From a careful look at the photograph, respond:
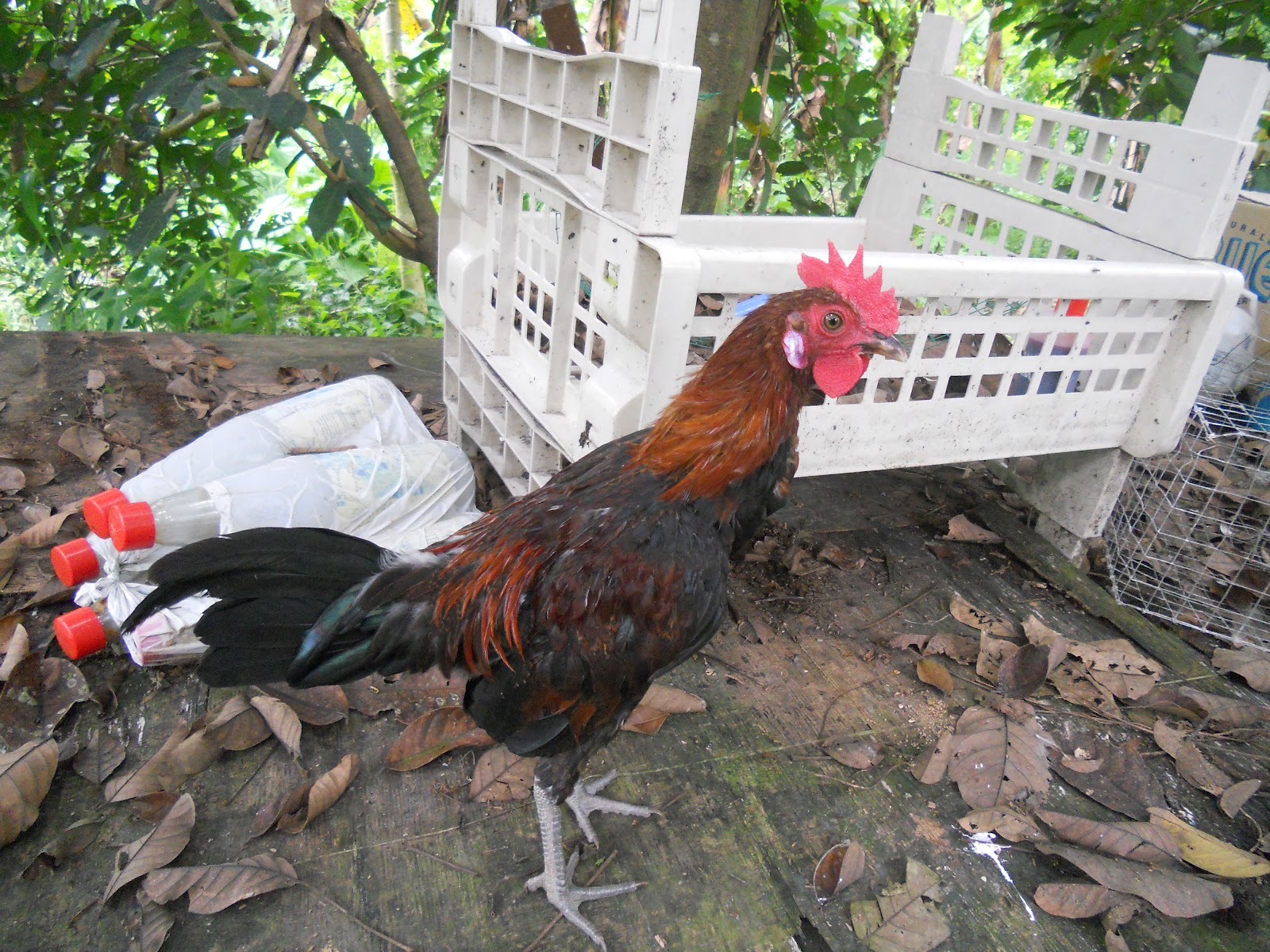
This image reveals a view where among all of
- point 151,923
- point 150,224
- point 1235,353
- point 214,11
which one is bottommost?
point 151,923

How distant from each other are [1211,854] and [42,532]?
3.56 meters

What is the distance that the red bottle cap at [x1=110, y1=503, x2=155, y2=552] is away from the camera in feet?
7.47

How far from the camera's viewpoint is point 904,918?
1922 millimetres

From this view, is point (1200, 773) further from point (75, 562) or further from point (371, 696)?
point (75, 562)

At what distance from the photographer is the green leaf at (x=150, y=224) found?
11.5ft

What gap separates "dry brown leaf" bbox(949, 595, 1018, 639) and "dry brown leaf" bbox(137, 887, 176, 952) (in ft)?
8.11

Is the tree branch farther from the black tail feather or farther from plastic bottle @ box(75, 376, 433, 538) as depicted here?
the black tail feather

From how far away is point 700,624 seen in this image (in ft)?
6.11

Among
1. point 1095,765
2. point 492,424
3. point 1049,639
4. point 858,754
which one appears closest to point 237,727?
point 492,424

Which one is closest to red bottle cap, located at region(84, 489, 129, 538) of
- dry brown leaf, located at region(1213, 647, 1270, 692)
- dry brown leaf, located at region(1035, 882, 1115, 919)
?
dry brown leaf, located at region(1035, 882, 1115, 919)

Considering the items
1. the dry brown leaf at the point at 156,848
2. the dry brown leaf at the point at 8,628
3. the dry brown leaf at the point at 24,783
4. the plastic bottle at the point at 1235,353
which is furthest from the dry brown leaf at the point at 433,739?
the plastic bottle at the point at 1235,353

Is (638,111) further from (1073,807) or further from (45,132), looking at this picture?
(45,132)

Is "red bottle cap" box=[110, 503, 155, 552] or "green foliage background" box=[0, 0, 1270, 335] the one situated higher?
"green foliage background" box=[0, 0, 1270, 335]

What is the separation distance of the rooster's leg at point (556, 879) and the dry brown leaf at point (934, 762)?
0.94m
